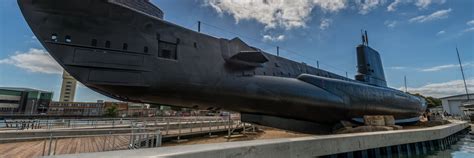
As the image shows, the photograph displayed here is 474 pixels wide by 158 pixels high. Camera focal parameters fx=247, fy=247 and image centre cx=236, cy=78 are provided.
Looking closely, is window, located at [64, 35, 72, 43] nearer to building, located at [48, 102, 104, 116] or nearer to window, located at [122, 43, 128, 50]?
window, located at [122, 43, 128, 50]

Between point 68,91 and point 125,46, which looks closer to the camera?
point 125,46

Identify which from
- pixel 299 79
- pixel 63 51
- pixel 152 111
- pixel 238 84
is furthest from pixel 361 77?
pixel 152 111

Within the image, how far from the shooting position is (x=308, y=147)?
7309 millimetres

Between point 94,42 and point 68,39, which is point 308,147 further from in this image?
point 68,39

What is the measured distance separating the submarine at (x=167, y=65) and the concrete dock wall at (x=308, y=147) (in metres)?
2.34

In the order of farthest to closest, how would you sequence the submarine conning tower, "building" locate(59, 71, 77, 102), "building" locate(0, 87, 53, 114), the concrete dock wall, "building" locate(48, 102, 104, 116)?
"building" locate(59, 71, 77, 102)
"building" locate(48, 102, 104, 116)
"building" locate(0, 87, 53, 114)
the submarine conning tower
the concrete dock wall

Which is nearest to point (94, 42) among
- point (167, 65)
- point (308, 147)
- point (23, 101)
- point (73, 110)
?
point (167, 65)

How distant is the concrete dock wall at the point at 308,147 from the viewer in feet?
16.3

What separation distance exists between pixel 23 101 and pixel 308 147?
79613 millimetres

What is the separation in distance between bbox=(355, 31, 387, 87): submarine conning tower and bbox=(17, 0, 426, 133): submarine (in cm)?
631

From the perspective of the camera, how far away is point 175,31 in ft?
26.1

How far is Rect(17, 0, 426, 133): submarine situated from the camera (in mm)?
6086

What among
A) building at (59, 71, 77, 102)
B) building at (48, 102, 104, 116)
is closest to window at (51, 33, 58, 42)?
building at (48, 102, 104, 116)

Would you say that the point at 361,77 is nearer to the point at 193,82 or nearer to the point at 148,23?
the point at 193,82
